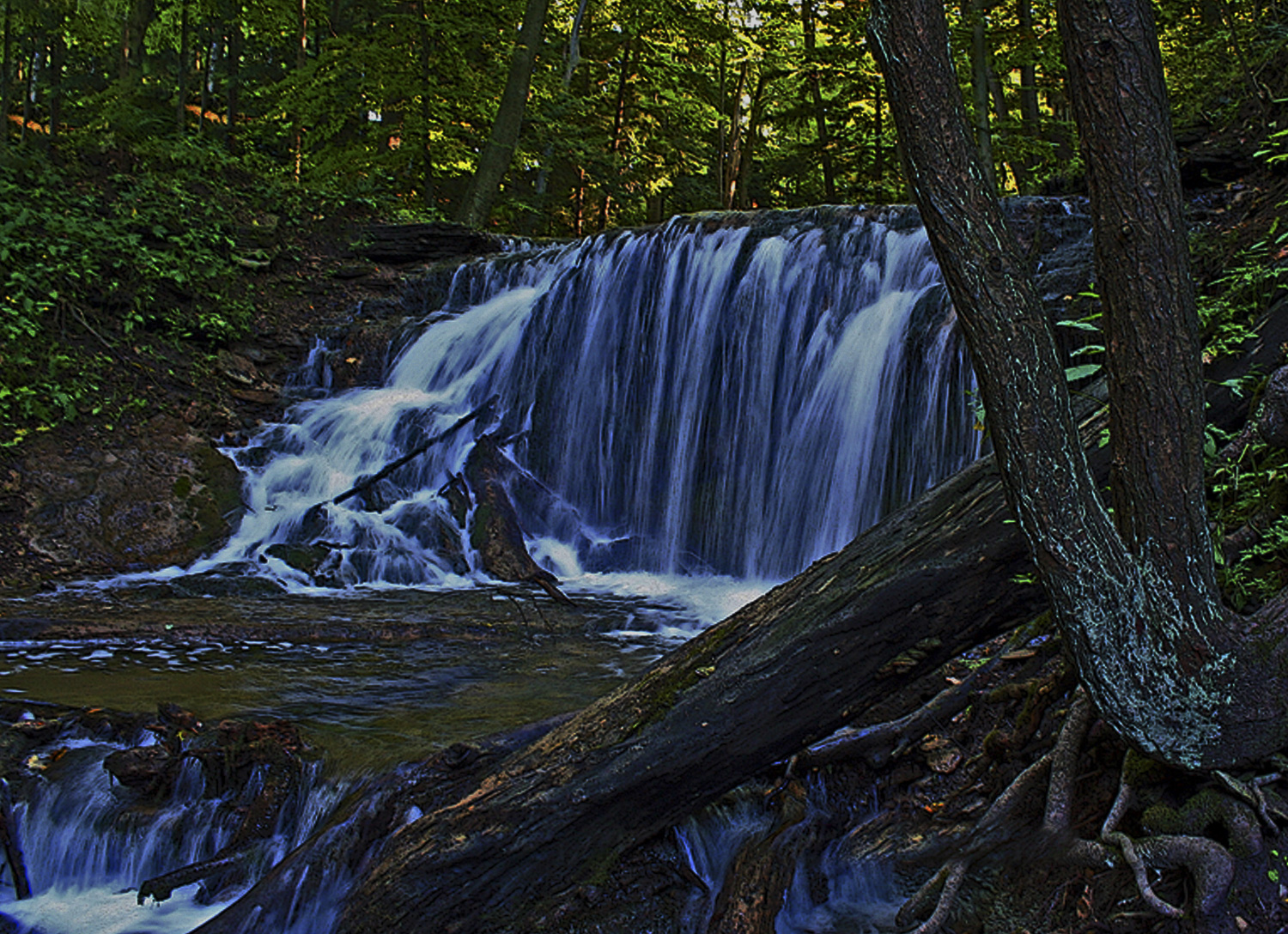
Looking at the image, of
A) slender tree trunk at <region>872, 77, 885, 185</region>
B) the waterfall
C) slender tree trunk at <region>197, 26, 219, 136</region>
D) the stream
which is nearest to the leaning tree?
the stream

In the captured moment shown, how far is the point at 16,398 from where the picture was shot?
873 centimetres

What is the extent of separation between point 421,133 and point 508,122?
1.63 m

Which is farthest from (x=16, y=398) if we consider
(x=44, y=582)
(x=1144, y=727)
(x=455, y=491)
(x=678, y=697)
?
(x=1144, y=727)

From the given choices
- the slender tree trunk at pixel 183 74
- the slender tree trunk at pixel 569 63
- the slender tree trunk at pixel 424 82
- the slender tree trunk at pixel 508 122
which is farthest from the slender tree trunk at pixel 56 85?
the slender tree trunk at pixel 569 63

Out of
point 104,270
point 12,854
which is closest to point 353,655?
point 12,854

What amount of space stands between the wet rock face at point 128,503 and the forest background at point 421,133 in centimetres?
47

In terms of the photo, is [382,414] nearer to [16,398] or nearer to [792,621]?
[16,398]

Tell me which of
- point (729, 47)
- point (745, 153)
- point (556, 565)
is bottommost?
point (556, 565)

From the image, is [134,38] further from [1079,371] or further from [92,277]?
[1079,371]

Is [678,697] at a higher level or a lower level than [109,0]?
lower

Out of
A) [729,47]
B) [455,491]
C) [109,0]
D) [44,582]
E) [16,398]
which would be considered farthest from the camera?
[729,47]

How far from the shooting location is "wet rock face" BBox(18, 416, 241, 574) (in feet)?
26.3

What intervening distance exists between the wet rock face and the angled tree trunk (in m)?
7.90

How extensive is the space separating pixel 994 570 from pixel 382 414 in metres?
8.45
